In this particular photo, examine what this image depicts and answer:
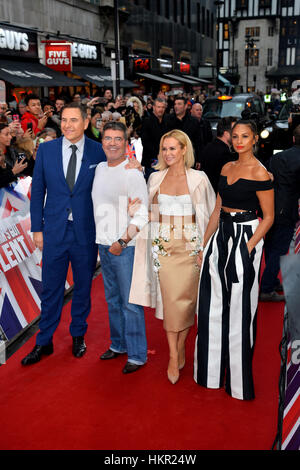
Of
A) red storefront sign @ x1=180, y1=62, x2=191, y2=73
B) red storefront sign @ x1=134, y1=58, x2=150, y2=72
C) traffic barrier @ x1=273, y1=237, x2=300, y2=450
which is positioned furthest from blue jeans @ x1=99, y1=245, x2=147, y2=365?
red storefront sign @ x1=180, y1=62, x2=191, y2=73

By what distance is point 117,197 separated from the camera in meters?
4.11

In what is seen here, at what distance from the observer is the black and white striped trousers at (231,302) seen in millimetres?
3832

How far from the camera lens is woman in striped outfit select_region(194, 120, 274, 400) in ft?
12.6

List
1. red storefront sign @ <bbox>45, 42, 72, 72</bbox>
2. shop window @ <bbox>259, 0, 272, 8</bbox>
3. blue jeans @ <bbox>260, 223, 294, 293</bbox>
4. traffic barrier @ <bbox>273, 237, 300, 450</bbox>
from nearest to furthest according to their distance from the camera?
traffic barrier @ <bbox>273, 237, 300, 450</bbox> → blue jeans @ <bbox>260, 223, 294, 293</bbox> → red storefront sign @ <bbox>45, 42, 72, 72</bbox> → shop window @ <bbox>259, 0, 272, 8</bbox>

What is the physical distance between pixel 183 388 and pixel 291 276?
99.9 inches

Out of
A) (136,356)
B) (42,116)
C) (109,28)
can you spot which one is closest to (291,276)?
(136,356)

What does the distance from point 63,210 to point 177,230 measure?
1046mm

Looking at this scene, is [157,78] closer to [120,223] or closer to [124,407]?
[120,223]

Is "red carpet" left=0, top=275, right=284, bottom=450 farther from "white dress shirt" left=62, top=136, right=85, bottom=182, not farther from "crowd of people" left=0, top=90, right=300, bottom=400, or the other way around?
"white dress shirt" left=62, top=136, right=85, bottom=182

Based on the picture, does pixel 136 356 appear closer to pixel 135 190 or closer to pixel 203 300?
pixel 203 300

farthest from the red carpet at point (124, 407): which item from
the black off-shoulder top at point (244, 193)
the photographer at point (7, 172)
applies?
the photographer at point (7, 172)

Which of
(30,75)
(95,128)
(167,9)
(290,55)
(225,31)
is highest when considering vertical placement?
(225,31)

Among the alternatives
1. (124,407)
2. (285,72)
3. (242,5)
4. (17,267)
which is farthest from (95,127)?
(242,5)

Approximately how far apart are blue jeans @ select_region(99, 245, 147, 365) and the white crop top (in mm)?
482
